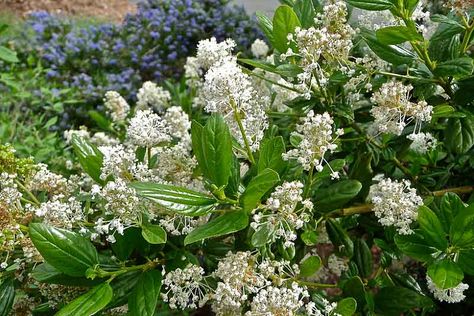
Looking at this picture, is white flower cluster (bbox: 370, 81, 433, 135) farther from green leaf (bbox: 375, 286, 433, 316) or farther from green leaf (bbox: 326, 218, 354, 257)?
green leaf (bbox: 375, 286, 433, 316)

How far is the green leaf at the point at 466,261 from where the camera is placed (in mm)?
1160

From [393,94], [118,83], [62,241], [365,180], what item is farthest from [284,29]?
[118,83]

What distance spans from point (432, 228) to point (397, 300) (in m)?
0.27

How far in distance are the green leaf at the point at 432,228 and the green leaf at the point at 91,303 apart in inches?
24.1

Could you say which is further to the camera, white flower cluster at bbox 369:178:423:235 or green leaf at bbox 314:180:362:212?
green leaf at bbox 314:180:362:212

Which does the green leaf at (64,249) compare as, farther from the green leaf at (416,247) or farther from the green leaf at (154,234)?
the green leaf at (416,247)

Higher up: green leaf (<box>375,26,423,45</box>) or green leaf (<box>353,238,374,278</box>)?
green leaf (<box>375,26,423,45</box>)

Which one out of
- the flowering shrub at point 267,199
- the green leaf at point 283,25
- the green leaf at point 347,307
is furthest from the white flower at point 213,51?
the green leaf at point 347,307

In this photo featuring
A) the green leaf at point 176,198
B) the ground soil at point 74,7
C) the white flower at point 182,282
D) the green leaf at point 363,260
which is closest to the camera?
the green leaf at point 176,198

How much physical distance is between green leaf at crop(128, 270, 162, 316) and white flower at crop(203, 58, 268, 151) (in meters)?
0.34

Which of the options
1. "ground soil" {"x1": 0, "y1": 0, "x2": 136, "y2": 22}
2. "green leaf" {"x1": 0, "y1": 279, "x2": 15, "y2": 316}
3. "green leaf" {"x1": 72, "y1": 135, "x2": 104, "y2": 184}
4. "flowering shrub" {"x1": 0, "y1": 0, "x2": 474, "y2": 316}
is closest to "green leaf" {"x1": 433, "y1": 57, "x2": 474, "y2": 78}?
"flowering shrub" {"x1": 0, "y1": 0, "x2": 474, "y2": 316}

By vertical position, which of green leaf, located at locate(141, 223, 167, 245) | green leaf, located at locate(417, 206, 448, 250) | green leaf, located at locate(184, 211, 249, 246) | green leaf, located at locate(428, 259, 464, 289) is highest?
green leaf, located at locate(184, 211, 249, 246)

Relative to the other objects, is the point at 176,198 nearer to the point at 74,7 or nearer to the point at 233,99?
the point at 233,99

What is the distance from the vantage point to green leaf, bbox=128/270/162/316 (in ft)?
3.70
